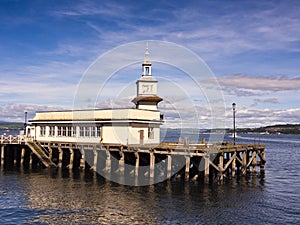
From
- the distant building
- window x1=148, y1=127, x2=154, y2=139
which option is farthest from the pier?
window x1=148, y1=127, x2=154, y2=139

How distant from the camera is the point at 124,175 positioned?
124 ft

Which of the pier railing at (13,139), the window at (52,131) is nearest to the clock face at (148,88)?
the window at (52,131)

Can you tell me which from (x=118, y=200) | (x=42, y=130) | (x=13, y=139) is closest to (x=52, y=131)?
(x=42, y=130)

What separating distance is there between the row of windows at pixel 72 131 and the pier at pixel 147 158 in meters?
1.61

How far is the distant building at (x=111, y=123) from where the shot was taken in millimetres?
39844

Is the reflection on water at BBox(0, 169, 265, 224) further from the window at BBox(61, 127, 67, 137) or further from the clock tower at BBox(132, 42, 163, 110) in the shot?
the clock tower at BBox(132, 42, 163, 110)

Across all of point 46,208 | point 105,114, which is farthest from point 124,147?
point 46,208

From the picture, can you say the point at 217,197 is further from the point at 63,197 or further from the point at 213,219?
the point at 63,197

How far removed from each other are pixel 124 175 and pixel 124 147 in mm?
2927

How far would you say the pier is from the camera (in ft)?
112

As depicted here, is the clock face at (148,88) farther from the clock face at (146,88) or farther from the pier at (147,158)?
the pier at (147,158)

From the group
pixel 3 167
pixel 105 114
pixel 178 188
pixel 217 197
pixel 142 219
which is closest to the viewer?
pixel 142 219

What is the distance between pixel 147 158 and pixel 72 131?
11091mm

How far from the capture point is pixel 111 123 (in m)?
40.6
